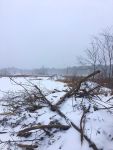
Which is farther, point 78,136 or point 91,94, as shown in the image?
point 91,94

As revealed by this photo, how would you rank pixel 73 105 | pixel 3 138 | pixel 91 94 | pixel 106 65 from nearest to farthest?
pixel 3 138 < pixel 73 105 < pixel 91 94 < pixel 106 65

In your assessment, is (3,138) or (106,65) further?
(106,65)

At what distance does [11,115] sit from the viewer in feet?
Answer: 28.8

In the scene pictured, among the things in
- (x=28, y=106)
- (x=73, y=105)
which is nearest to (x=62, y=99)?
(x=73, y=105)

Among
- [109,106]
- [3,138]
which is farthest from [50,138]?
[109,106]

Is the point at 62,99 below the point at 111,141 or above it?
above

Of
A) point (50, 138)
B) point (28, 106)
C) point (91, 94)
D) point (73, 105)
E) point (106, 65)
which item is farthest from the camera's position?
point (106, 65)

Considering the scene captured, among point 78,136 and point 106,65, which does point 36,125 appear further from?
point 106,65

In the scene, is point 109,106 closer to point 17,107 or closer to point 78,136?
point 78,136

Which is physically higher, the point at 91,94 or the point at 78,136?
the point at 91,94

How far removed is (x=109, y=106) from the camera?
25.5 ft

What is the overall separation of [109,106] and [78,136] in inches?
70.9

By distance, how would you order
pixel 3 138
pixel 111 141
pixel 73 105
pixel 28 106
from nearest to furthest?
pixel 111 141
pixel 3 138
pixel 73 105
pixel 28 106

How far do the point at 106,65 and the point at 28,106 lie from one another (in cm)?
2502
